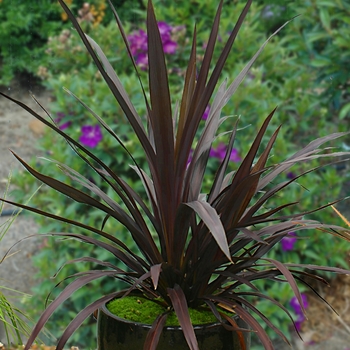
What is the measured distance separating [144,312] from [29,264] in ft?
8.09

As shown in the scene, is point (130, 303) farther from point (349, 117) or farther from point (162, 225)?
point (349, 117)

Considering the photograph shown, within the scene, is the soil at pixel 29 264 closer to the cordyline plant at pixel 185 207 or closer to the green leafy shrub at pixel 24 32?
the green leafy shrub at pixel 24 32

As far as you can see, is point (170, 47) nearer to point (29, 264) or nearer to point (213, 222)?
point (29, 264)

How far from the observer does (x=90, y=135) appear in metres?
2.16

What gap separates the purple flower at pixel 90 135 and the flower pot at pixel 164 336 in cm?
114

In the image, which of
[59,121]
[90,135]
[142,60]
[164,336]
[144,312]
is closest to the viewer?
[164,336]

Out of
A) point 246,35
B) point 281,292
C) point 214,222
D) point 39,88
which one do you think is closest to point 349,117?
point 246,35

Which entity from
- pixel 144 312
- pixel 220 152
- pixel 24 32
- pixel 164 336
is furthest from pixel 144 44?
pixel 24 32

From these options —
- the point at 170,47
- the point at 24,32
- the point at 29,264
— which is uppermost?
the point at 170,47

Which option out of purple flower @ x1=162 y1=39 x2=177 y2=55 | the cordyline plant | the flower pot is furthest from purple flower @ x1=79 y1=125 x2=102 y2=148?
the flower pot

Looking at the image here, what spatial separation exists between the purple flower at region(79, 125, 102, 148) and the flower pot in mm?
1137

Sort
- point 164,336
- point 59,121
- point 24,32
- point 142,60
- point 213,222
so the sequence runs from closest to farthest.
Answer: point 213,222 < point 164,336 < point 59,121 < point 142,60 < point 24,32

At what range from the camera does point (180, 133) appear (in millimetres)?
1069

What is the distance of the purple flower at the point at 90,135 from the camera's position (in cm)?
215
